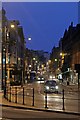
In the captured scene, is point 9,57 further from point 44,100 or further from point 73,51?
point 44,100

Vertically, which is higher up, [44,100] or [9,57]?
[9,57]

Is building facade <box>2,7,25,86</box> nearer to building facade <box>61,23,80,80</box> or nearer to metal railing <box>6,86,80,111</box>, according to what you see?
building facade <box>61,23,80,80</box>

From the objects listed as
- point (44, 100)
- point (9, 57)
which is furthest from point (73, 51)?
point (44, 100)

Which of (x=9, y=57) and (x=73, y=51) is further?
(x=73, y=51)

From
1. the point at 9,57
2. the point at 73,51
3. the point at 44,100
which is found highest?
the point at 73,51

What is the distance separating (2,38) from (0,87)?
1749cm

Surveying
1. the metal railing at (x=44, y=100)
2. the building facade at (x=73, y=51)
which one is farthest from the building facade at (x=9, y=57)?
the metal railing at (x=44, y=100)

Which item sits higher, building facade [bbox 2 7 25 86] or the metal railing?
building facade [bbox 2 7 25 86]

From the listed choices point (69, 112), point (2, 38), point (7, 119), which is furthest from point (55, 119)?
point (2, 38)

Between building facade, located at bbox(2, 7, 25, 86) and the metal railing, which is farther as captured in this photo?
building facade, located at bbox(2, 7, 25, 86)

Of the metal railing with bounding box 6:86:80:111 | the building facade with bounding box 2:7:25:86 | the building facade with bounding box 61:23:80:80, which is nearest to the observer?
the metal railing with bounding box 6:86:80:111

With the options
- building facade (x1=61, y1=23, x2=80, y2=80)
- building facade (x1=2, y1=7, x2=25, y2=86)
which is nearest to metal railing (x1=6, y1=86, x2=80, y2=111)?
building facade (x1=2, y1=7, x2=25, y2=86)

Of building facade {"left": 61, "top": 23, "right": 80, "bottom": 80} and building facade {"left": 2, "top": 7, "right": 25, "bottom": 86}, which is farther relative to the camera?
building facade {"left": 61, "top": 23, "right": 80, "bottom": 80}

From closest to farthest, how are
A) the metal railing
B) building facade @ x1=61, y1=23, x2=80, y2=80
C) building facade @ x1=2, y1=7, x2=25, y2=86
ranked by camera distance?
1. the metal railing
2. building facade @ x1=2, y1=7, x2=25, y2=86
3. building facade @ x1=61, y1=23, x2=80, y2=80
